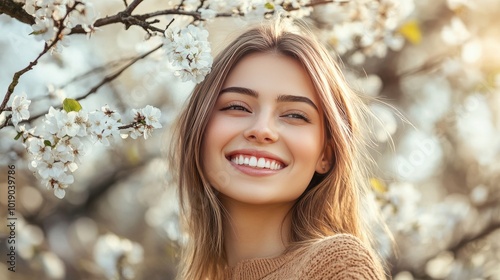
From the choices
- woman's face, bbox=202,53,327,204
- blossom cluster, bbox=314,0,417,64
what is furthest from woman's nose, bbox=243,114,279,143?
blossom cluster, bbox=314,0,417,64

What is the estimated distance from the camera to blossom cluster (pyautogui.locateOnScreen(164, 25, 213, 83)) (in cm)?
145

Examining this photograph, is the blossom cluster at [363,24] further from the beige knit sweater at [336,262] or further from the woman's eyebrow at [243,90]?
the beige knit sweater at [336,262]

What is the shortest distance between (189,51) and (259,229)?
22.1 inches

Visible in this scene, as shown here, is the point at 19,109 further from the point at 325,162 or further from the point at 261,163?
the point at 325,162

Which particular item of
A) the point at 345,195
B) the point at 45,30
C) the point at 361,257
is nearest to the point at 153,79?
Result: the point at 345,195

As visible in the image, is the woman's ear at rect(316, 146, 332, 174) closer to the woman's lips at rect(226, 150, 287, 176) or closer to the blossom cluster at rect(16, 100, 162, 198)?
the woman's lips at rect(226, 150, 287, 176)

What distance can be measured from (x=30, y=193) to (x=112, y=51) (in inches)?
28.3

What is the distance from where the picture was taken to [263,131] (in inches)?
68.0

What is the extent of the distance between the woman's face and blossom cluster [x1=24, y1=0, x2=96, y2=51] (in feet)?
1.94

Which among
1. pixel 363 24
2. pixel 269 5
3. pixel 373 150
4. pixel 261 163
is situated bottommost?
pixel 261 163

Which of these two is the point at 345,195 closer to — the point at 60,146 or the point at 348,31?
the point at 60,146

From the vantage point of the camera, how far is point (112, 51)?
12.1 ft

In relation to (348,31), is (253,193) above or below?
below

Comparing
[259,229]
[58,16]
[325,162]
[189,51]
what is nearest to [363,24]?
[325,162]
